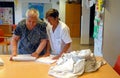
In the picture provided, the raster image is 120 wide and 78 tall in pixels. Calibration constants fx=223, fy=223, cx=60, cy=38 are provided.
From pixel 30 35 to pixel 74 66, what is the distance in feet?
2.90

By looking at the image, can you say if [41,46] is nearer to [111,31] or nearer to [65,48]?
[65,48]

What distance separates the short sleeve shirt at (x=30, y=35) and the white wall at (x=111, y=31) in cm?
138

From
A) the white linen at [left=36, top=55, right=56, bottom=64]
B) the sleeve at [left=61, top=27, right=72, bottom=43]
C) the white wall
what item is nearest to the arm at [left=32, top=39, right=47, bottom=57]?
the white linen at [left=36, top=55, right=56, bottom=64]

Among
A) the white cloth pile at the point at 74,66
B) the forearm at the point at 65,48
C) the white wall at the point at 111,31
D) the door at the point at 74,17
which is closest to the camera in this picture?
the white cloth pile at the point at 74,66

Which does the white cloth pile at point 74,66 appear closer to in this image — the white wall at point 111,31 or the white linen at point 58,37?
the white linen at point 58,37

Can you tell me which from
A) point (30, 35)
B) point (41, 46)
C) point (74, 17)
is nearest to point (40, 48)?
point (41, 46)

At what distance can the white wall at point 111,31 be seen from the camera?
3621 millimetres

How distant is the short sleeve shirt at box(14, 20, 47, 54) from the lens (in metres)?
2.82

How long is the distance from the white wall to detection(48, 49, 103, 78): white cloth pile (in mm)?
1368

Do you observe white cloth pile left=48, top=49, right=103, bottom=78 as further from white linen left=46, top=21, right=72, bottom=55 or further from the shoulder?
the shoulder

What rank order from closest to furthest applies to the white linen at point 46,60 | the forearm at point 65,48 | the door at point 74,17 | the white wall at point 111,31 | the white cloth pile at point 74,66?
the white cloth pile at point 74,66, the white linen at point 46,60, the forearm at point 65,48, the white wall at point 111,31, the door at point 74,17

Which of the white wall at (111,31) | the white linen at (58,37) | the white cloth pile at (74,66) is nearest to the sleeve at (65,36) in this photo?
the white linen at (58,37)

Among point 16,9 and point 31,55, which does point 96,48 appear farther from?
point 16,9

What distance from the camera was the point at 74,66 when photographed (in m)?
2.19
